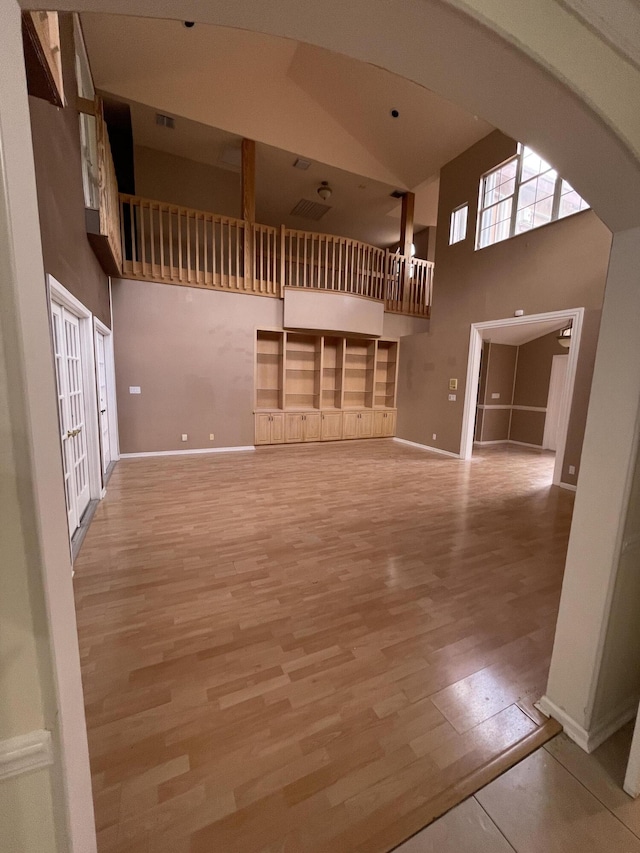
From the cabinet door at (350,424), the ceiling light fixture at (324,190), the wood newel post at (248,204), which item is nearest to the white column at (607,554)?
the wood newel post at (248,204)

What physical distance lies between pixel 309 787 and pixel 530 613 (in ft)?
5.66

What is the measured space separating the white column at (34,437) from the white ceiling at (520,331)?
6251mm

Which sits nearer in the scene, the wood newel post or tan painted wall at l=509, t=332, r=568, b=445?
the wood newel post

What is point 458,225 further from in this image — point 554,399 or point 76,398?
point 76,398

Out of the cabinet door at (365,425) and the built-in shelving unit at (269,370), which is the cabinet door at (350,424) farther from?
the built-in shelving unit at (269,370)

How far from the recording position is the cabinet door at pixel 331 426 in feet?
24.9

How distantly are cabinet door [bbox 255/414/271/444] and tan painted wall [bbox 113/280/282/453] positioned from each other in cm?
12

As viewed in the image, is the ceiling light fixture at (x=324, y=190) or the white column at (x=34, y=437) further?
the ceiling light fixture at (x=324, y=190)

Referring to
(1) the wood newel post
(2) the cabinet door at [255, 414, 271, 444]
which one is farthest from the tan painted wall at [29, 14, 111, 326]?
(2) the cabinet door at [255, 414, 271, 444]

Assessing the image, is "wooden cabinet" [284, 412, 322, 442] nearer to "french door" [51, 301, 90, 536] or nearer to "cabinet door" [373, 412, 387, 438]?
"cabinet door" [373, 412, 387, 438]

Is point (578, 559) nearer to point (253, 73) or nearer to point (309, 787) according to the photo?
point (309, 787)

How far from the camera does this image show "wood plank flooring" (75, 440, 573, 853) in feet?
3.97

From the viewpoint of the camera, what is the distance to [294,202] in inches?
336

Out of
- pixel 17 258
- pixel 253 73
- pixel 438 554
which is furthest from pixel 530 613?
pixel 253 73
